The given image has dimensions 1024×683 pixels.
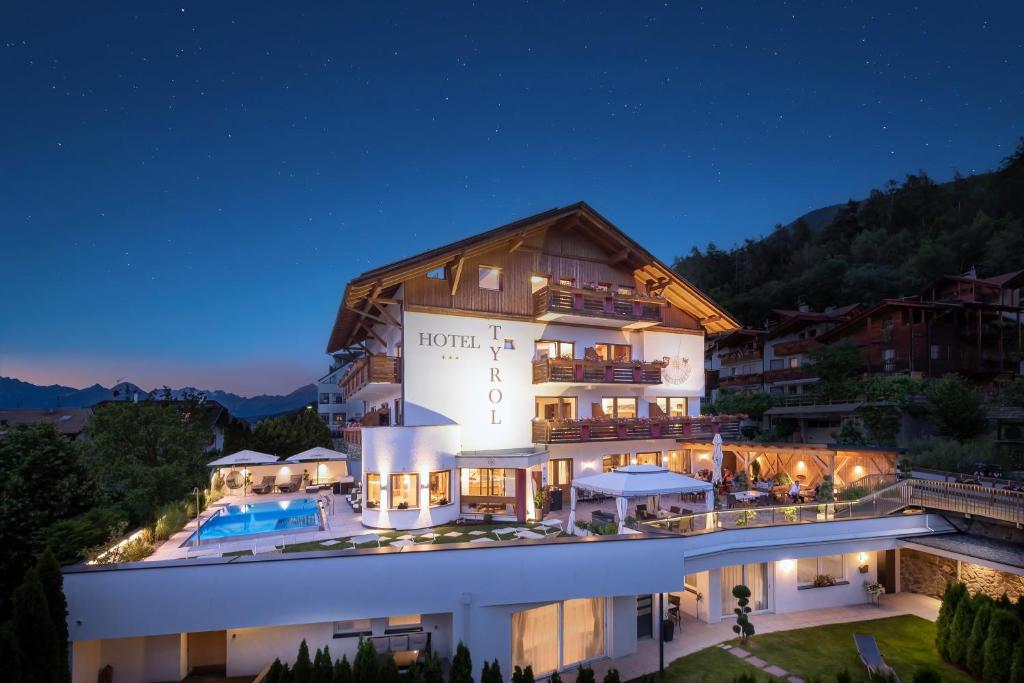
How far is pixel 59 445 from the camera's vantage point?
12578 millimetres

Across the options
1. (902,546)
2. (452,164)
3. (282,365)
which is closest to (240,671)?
(902,546)

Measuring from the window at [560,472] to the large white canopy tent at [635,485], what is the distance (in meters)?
5.91

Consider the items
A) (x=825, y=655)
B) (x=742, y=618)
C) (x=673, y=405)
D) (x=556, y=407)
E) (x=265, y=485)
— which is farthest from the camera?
(x=673, y=405)

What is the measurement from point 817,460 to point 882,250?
43006 mm

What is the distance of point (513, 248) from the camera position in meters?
22.6

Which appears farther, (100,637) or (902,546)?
(902,546)

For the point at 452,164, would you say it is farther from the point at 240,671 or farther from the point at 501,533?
the point at 240,671

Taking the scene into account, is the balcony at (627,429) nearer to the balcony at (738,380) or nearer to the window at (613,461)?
the window at (613,461)

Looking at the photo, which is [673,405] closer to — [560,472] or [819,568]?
[560,472]

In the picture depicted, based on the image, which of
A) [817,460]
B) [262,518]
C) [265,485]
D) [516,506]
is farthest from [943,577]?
[265,485]

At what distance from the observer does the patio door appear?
17.6 metres

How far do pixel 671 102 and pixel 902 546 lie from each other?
29.0 metres

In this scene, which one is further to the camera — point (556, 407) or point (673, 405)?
point (673, 405)

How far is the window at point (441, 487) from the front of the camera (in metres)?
19.2
